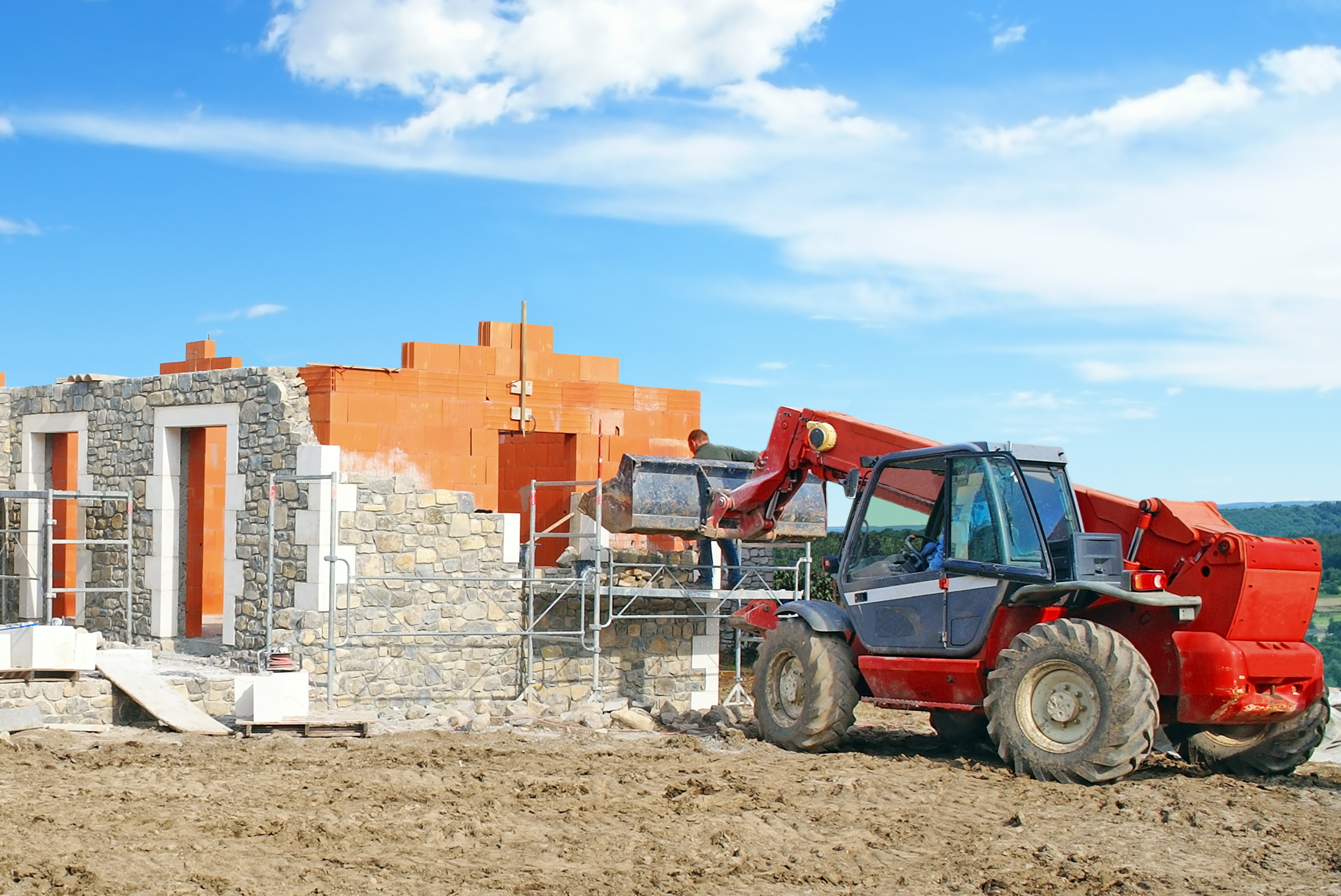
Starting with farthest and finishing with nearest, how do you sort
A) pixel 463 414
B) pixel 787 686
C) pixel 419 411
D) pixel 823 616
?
pixel 463 414 → pixel 419 411 → pixel 787 686 → pixel 823 616

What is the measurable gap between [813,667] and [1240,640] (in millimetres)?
3025

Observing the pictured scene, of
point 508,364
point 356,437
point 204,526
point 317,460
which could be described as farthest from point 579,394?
point 204,526

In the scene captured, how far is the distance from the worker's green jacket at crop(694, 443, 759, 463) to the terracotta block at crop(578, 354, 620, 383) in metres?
2.33

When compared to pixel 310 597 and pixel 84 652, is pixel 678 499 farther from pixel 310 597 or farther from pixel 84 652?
pixel 84 652

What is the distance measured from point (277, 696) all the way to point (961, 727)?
5488mm

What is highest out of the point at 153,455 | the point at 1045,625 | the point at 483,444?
the point at 483,444

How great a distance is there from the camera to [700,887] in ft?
21.5

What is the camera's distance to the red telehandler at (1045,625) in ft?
28.5

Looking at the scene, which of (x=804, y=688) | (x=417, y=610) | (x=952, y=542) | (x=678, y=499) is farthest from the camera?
(x=417, y=610)

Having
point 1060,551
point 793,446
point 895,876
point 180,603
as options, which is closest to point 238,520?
point 180,603

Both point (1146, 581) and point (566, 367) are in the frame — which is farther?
point (566, 367)

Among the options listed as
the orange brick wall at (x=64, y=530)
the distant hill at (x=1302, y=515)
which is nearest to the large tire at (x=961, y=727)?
the orange brick wall at (x=64, y=530)

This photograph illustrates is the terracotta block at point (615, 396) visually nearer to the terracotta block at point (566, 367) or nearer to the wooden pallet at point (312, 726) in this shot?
the terracotta block at point (566, 367)

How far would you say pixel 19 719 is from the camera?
11117mm
